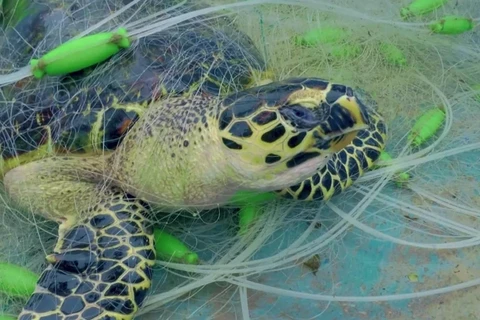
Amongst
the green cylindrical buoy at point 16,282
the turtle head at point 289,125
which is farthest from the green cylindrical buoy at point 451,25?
the green cylindrical buoy at point 16,282

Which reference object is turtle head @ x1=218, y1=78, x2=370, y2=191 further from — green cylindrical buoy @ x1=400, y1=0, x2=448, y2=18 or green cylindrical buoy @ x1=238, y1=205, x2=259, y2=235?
green cylindrical buoy @ x1=400, y1=0, x2=448, y2=18

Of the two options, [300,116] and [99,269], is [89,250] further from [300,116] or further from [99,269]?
[300,116]

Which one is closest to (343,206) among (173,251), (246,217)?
(246,217)

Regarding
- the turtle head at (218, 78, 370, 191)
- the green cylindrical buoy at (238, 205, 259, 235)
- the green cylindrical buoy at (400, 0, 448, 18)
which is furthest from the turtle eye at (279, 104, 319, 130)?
the green cylindrical buoy at (400, 0, 448, 18)

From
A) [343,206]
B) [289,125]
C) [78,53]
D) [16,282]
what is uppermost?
[78,53]

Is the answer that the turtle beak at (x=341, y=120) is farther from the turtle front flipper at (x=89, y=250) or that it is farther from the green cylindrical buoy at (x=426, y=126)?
the green cylindrical buoy at (x=426, y=126)

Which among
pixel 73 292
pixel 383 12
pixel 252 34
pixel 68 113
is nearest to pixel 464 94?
pixel 383 12
